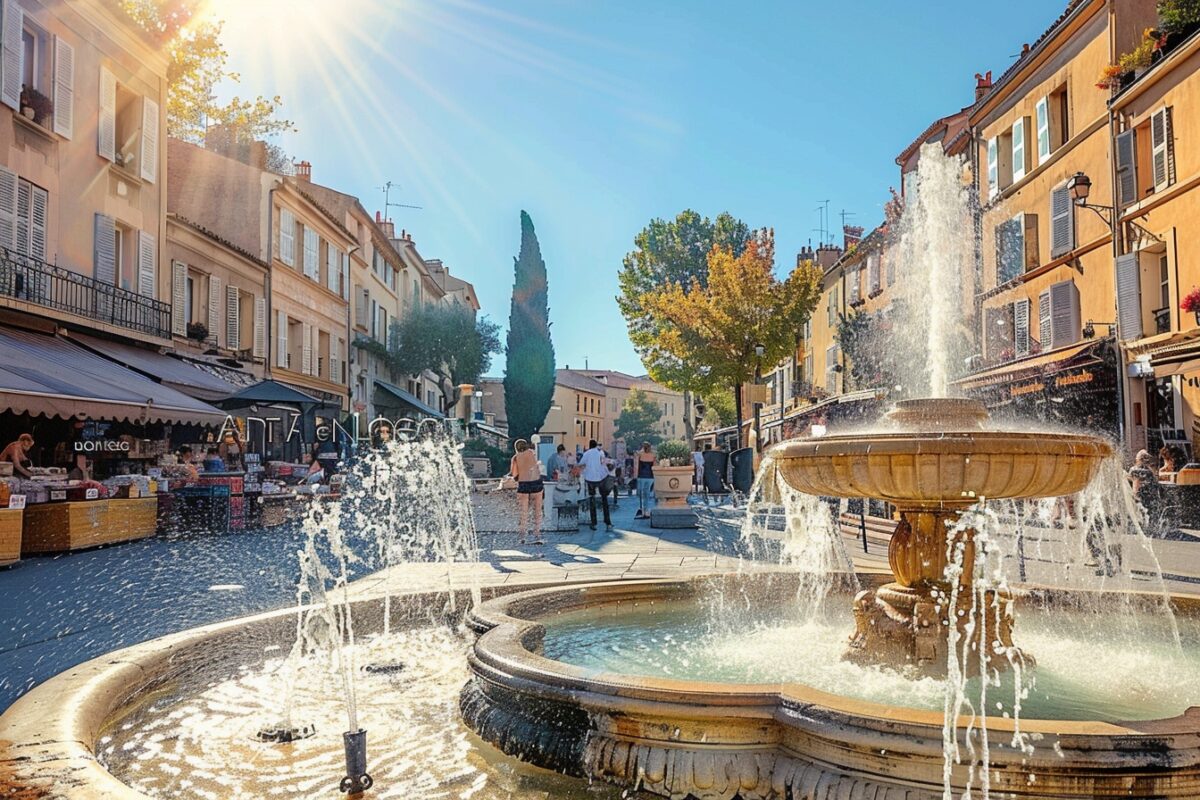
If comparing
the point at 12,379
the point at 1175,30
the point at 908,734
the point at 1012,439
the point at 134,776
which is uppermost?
the point at 1175,30

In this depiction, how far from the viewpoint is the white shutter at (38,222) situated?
52.4ft

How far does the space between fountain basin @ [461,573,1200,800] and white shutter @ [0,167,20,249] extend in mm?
14788

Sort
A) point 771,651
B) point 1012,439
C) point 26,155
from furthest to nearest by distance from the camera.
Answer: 1. point 26,155
2. point 771,651
3. point 1012,439

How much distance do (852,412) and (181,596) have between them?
26.4m

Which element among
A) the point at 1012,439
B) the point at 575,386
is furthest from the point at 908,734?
the point at 575,386

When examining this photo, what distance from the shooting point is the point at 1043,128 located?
2211 cm

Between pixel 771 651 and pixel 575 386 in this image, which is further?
pixel 575 386

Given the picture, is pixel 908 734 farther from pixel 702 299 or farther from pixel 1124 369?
pixel 702 299

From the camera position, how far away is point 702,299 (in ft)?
98.2

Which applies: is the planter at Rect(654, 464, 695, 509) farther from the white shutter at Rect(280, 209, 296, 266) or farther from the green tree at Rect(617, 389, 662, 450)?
→ the green tree at Rect(617, 389, 662, 450)

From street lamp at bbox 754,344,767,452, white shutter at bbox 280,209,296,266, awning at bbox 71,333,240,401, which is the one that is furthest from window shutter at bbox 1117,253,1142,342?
white shutter at bbox 280,209,296,266

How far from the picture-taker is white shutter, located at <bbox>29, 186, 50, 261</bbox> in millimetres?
15984

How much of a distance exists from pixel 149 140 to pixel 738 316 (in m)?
17.2

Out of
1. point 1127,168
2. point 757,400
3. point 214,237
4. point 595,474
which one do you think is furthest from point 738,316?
point 214,237
